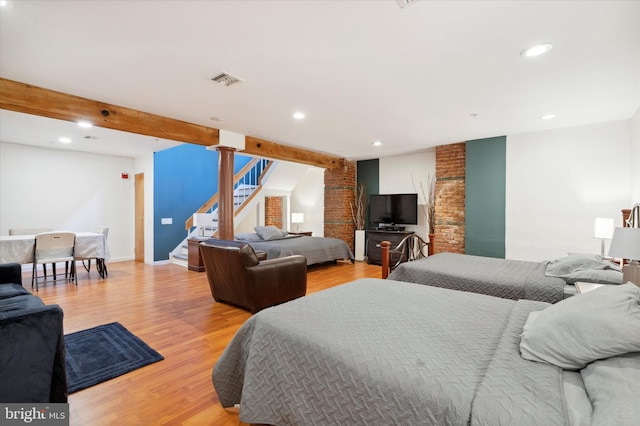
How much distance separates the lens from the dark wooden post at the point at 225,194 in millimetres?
5133

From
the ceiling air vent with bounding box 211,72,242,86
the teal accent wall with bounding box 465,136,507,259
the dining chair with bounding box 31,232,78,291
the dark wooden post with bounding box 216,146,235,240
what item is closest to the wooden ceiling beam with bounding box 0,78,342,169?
the dark wooden post with bounding box 216,146,235,240

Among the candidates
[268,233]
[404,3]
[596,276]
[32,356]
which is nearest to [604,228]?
[596,276]

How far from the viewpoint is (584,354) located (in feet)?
3.62

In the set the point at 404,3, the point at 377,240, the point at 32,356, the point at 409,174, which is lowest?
the point at 32,356

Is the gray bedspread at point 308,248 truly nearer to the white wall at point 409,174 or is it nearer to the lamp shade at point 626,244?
the white wall at point 409,174

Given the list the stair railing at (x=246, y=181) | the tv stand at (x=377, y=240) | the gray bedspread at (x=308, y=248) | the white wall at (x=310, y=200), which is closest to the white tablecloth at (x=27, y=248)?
the stair railing at (x=246, y=181)

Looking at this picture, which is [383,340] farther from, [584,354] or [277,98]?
[277,98]

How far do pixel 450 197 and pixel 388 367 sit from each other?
533cm

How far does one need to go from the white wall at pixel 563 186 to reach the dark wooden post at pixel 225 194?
4.91 meters

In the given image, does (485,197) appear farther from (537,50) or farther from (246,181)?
(246,181)

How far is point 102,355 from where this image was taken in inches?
97.8

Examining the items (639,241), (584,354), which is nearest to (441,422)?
(584,354)

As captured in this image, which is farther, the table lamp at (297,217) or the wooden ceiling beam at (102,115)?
the table lamp at (297,217)

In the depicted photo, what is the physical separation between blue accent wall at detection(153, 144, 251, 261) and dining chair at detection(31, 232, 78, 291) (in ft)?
5.99
